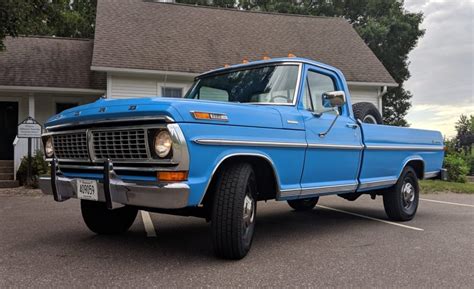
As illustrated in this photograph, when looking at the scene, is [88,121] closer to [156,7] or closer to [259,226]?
[259,226]

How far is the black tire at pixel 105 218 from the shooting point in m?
5.28

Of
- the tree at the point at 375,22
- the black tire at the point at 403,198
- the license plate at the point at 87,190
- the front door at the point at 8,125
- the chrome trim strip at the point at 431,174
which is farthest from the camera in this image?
the tree at the point at 375,22

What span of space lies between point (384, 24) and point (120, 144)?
92.9 feet

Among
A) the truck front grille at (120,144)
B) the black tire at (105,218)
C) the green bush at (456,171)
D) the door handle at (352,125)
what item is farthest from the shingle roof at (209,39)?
the truck front grille at (120,144)

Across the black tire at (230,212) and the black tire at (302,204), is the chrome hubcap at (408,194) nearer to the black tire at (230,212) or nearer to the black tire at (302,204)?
the black tire at (302,204)

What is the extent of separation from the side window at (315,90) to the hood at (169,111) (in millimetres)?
720

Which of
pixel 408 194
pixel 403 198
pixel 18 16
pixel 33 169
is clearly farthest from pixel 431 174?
pixel 33 169

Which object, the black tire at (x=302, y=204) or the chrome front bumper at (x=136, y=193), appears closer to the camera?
the chrome front bumper at (x=136, y=193)

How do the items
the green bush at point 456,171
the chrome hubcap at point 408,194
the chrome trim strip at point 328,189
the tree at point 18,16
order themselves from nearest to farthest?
the chrome trim strip at point 328,189 < the chrome hubcap at point 408,194 < the tree at point 18,16 < the green bush at point 456,171

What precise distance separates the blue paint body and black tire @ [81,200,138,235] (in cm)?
81

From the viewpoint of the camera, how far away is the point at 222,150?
4.03 m

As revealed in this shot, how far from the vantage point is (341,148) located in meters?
5.48

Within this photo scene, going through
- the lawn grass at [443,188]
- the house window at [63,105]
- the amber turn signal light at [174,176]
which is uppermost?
the house window at [63,105]

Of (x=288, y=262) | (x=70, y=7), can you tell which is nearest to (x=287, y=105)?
(x=288, y=262)
